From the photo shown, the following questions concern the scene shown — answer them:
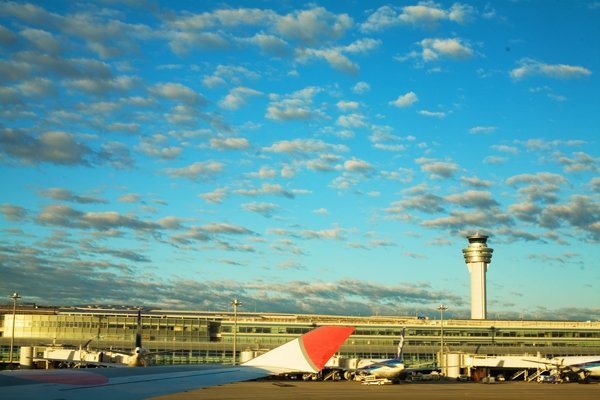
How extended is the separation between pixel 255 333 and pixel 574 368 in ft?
229

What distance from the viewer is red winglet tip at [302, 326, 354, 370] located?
64.3 ft

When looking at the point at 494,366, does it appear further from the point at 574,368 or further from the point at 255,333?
the point at 255,333

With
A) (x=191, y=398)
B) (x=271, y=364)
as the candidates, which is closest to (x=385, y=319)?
(x=191, y=398)

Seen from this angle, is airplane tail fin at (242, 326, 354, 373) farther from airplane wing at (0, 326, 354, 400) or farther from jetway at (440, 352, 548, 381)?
jetway at (440, 352, 548, 381)

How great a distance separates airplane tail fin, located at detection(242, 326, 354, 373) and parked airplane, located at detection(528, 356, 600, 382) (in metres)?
99.4

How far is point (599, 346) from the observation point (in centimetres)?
16775

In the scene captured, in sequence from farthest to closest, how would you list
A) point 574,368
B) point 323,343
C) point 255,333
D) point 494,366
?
1. point 255,333
2. point 494,366
3. point 574,368
4. point 323,343

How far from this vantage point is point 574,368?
110 metres

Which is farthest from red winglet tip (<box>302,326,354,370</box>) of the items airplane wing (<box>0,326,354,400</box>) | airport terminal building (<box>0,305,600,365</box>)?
airport terminal building (<box>0,305,600,365</box>)

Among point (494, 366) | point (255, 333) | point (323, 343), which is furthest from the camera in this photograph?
point (255, 333)

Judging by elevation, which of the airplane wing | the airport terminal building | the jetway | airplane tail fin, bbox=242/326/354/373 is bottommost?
the jetway

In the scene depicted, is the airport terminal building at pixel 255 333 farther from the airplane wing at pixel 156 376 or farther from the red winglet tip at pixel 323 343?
the red winglet tip at pixel 323 343

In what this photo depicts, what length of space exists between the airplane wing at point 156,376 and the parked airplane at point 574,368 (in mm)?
98682

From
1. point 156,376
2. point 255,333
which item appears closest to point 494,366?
point 255,333
